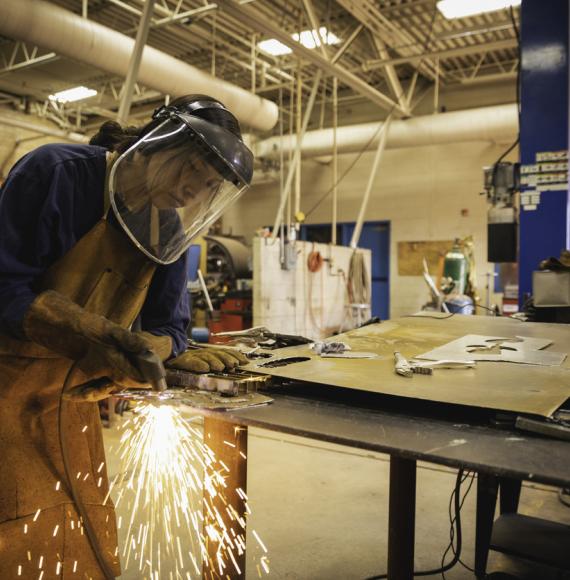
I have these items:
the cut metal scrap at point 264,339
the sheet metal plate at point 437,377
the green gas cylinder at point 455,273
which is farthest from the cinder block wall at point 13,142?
the sheet metal plate at point 437,377

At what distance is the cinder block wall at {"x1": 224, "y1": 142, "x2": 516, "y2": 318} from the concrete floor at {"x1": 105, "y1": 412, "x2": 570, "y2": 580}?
7366mm

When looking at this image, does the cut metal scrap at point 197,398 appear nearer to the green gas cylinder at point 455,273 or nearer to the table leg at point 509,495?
the table leg at point 509,495

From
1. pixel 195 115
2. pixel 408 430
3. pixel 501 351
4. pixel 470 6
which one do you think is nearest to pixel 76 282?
pixel 195 115

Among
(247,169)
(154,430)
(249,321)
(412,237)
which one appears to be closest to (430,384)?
(247,169)

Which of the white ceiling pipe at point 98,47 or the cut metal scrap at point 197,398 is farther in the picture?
the white ceiling pipe at point 98,47

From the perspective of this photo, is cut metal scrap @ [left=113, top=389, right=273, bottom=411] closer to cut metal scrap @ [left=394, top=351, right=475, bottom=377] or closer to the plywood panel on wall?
cut metal scrap @ [left=394, top=351, right=475, bottom=377]

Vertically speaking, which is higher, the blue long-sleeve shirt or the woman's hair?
the woman's hair

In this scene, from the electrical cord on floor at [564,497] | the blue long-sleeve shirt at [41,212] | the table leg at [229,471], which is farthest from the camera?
the electrical cord on floor at [564,497]

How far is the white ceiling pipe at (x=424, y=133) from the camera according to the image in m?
8.42

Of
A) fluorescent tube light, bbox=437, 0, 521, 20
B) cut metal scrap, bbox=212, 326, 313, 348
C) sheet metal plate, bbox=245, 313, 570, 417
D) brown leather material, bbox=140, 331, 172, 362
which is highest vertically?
fluorescent tube light, bbox=437, 0, 521, 20

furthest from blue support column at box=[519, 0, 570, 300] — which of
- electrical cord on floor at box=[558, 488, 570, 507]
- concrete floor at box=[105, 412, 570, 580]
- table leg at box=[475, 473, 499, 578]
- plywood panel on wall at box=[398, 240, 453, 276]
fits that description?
plywood panel on wall at box=[398, 240, 453, 276]

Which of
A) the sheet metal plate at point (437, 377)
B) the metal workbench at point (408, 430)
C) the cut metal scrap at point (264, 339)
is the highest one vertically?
the cut metal scrap at point (264, 339)

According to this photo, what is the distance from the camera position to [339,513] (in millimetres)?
2885

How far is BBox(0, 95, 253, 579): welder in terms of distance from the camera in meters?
1.33
